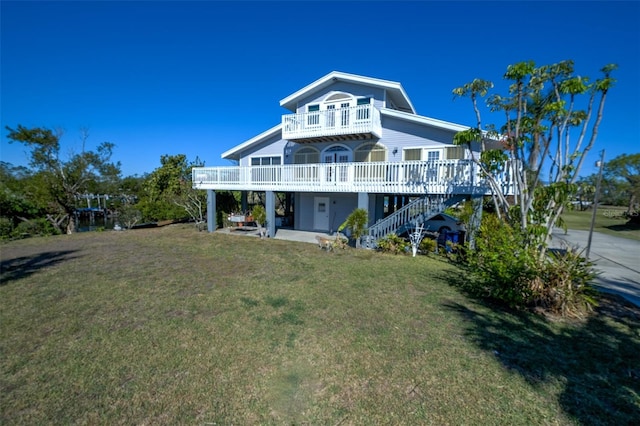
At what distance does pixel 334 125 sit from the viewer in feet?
43.9

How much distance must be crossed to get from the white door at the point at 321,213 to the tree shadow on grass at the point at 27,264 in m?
10.9

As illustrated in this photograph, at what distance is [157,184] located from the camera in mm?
28562

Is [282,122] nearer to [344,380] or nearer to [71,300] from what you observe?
[71,300]

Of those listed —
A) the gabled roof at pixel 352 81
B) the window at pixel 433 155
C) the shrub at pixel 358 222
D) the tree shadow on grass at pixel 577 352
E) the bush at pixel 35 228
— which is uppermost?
the gabled roof at pixel 352 81

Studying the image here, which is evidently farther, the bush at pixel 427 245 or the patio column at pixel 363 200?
the patio column at pixel 363 200

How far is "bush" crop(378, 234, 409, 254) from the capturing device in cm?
1027

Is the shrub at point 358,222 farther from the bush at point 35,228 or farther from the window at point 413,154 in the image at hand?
the bush at point 35,228

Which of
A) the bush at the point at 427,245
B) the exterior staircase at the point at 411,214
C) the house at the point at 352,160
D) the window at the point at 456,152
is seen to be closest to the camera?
the exterior staircase at the point at 411,214

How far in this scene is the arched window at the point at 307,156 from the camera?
50.1 ft

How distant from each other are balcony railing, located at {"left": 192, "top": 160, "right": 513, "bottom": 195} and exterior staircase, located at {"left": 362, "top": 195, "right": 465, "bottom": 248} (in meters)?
0.34

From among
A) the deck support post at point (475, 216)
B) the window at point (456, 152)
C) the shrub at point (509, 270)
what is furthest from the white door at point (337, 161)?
the shrub at point (509, 270)

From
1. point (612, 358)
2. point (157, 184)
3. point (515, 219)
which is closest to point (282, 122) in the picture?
point (515, 219)

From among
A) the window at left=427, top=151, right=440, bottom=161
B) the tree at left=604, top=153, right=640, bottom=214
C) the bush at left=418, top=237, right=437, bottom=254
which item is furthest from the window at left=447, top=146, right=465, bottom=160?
the tree at left=604, top=153, right=640, bottom=214

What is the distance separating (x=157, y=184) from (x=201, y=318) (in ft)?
94.1
